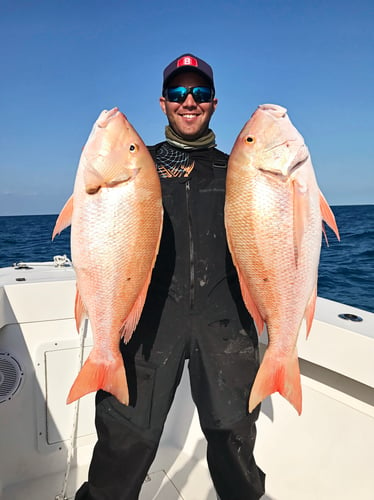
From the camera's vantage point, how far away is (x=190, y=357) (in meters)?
2.39

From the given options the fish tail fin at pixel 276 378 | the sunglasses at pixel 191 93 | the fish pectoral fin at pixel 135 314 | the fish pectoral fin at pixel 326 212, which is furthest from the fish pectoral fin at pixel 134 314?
the sunglasses at pixel 191 93

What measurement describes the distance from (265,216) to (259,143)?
36 cm

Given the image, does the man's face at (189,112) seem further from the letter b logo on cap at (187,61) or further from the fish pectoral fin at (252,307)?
the fish pectoral fin at (252,307)

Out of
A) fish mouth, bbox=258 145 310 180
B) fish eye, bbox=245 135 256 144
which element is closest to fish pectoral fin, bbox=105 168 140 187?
fish eye, bbox=245 135 256 144

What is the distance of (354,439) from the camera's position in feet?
9.04

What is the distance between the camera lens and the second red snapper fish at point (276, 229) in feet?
6.63

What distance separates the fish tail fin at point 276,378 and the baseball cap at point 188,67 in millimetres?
1631

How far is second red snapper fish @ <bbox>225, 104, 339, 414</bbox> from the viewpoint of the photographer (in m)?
2.02

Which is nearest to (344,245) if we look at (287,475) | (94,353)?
(287,475)

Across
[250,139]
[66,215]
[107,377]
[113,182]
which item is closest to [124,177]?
[113,182]

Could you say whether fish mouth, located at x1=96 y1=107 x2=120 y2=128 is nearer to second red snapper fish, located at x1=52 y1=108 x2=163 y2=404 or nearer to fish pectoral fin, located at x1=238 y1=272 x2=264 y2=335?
second red snapper fish, located at x1=52 y1=108 x2=163 y2=404

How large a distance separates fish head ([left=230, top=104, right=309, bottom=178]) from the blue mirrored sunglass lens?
0.51 m

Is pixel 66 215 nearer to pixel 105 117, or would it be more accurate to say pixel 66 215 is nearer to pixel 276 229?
pixel 105 117

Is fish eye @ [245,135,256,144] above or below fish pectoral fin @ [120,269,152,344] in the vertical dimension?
above
